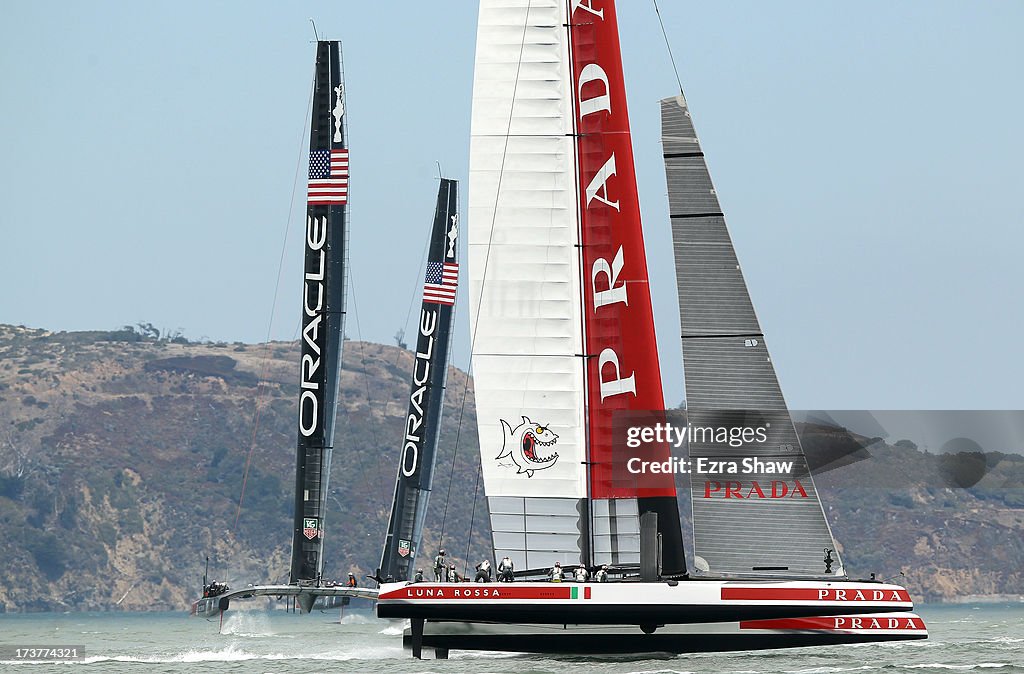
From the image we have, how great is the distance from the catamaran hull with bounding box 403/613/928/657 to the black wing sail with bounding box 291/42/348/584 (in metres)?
15.3

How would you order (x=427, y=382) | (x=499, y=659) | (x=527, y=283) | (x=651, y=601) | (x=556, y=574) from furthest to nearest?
(x=427, y=382)
(x=499, y=659)
(x=527, y=283)
(x=556, y=574)
(x=651, y=601)

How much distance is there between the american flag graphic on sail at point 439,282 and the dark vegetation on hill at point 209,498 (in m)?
79.9

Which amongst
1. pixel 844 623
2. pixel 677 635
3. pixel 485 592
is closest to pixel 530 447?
pixel 485 592

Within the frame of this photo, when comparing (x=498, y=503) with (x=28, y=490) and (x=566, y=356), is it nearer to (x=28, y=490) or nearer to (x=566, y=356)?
(x=566, y=356)

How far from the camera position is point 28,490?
14100 centimetres

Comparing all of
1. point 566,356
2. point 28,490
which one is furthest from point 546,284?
point 28,490

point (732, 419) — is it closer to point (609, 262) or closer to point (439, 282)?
point (609, 262)

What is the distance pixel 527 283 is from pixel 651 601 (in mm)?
5350

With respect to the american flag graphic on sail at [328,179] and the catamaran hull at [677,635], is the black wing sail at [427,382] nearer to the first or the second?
the american flag graphic on sail at [328,179]

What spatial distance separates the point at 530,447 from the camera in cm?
2436

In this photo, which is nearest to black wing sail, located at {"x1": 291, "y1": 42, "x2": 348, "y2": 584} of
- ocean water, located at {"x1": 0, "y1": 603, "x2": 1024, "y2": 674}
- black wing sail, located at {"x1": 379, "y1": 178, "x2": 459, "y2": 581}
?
ocean water, located at {"x1": 0, "y1": 603, "x2": 1024, "y2": 674}

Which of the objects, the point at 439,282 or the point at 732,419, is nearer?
the point at 732,419

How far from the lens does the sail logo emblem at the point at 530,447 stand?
2430 cm
